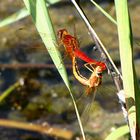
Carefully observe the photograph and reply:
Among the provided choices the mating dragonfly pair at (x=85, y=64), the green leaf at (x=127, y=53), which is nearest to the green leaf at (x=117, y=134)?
the mating dragonfly pair at (x=85, y=64)

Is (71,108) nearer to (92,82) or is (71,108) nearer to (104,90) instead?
(104,90)

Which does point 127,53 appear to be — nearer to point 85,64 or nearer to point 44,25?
point 44,25

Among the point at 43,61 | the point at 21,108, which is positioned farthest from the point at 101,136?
the point at 43,61

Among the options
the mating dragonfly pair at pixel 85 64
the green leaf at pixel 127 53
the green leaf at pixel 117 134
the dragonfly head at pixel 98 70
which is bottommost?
the green leaf at pixel 117 134

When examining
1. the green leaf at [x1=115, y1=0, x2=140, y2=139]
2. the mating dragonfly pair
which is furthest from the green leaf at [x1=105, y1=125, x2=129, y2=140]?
the green leaf at [x1=115, y1=0, x2=140, y2=139]

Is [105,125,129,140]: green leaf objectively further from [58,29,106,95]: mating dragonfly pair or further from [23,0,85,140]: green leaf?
[23,0,85,140]: green leaf

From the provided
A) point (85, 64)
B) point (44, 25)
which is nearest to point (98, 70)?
point (85, 64)

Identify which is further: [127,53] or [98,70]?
[98,70]

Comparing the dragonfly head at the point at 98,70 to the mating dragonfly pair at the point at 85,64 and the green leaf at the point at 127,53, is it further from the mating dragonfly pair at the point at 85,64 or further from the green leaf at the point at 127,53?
the green leaf at the point at 127,53

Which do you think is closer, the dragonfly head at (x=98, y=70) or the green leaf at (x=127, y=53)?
the green leaf at (x=127, y=53)
